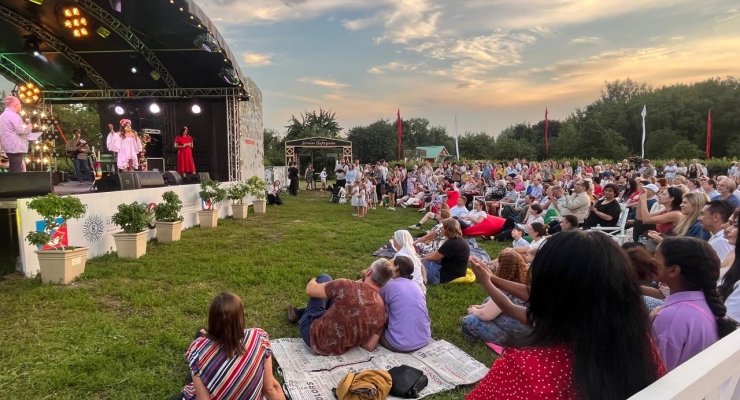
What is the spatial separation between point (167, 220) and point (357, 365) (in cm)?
623

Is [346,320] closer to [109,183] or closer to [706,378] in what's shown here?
[706,378]

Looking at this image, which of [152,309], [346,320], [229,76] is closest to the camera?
[346,320]

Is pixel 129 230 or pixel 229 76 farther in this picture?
pixel 229 76

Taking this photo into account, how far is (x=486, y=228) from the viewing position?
8953mm

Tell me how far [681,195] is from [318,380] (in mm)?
5015

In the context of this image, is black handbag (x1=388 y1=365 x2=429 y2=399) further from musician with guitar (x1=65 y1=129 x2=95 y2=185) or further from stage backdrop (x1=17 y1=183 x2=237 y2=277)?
musician with guitar (x1=65 y1=129 x2=95 y2=185)

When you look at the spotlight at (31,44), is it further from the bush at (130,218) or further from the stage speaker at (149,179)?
the bush at (130,218)

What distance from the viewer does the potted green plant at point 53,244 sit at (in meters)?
5.20

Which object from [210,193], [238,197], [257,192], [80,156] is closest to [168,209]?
[210,193]

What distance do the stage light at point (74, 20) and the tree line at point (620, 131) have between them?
2703 centimetres

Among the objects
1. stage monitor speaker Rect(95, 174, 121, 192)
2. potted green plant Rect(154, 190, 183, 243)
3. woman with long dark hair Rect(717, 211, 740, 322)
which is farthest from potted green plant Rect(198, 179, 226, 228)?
woman with long dark hair Rect(717, 211, 740, 322)

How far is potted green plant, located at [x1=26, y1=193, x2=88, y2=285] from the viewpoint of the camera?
5.20 meters

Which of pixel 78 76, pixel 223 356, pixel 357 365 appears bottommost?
pixel 357 365

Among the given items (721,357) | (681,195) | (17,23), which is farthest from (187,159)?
(721,357)
